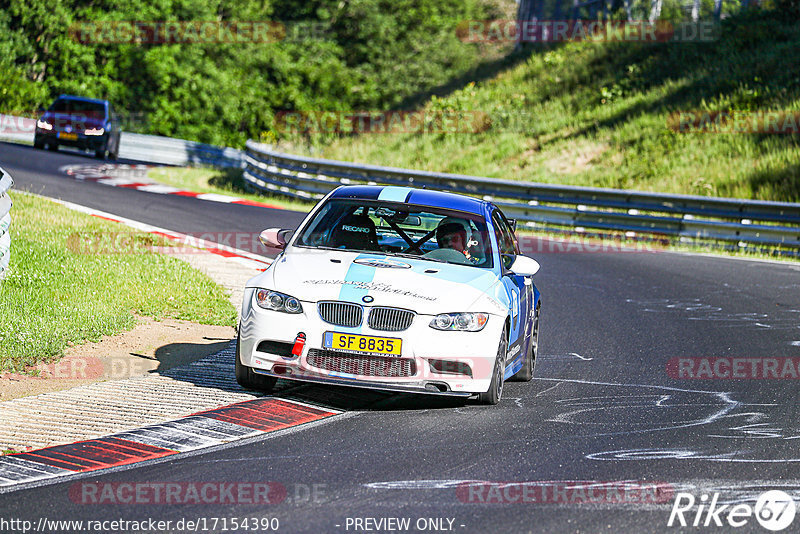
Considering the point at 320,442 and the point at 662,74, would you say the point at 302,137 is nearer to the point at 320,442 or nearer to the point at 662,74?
the point at 662,74

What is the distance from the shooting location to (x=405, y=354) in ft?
24.0

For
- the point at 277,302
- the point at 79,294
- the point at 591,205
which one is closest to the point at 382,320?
the point at 277,302

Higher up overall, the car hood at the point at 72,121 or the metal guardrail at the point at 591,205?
the car hood at the point at 72,121

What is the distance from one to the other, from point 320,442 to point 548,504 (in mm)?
1630

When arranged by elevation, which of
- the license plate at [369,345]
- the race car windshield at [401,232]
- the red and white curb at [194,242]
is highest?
the race car windshield at [401,232]

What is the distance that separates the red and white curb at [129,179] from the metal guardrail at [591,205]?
1547 millimetres

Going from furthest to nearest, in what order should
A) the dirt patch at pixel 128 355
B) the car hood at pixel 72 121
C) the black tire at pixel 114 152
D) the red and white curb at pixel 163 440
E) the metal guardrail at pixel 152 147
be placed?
the metal guardrail at pixel 152 147 → the black tire at pixel 114 152 → the car hood at pixel 72 121 → the dirt patch at pixel 128 355 → the red and white curb at pixel 163 440

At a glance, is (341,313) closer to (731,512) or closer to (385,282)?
(385,282)

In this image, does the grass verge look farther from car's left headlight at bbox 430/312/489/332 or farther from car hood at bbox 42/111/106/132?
car hood at bbox 42/111/106/132

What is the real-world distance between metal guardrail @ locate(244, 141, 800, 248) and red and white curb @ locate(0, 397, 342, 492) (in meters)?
14.3

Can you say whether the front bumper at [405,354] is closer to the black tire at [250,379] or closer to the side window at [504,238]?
the black tire at [250,379]

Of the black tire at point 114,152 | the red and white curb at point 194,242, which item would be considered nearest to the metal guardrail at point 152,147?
the black tire at point 114,152

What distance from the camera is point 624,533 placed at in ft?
16.6

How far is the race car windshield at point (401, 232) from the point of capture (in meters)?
8.51
